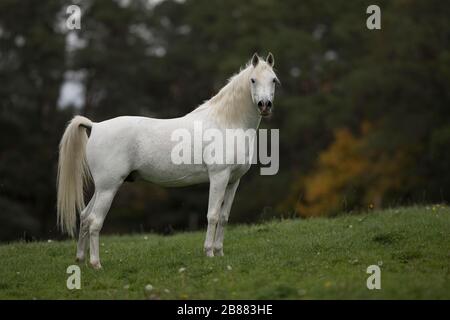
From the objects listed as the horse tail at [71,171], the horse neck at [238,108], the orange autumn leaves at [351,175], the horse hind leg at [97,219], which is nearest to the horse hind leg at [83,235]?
the horse tail at [71,171]

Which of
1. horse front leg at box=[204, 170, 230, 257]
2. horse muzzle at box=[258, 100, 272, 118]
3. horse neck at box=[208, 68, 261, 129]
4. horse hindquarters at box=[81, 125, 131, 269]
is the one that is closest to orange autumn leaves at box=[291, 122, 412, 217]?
horse neck at box=[208, 68, 261, 129]

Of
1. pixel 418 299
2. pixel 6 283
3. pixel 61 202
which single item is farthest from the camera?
pixel 61 202

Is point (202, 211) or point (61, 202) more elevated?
point (61, 202)

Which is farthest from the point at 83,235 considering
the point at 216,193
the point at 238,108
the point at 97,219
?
the point at 238,108

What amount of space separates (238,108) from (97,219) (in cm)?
256

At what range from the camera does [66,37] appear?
32.3m

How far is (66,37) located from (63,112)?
14.2 feet

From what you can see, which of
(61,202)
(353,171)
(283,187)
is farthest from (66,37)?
(61,202)

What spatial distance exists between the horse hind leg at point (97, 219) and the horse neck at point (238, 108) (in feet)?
6.26

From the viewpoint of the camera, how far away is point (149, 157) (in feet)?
30.4

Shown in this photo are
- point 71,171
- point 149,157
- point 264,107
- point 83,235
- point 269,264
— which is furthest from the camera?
point 71,171

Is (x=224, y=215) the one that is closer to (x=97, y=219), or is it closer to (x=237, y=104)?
(x=237, y=104)

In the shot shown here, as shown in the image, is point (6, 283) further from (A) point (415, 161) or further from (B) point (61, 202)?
(A) point (415, 161)

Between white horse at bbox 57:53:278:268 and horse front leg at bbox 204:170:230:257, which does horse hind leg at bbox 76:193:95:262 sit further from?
horse front leg at bbox 204:170:230:257
